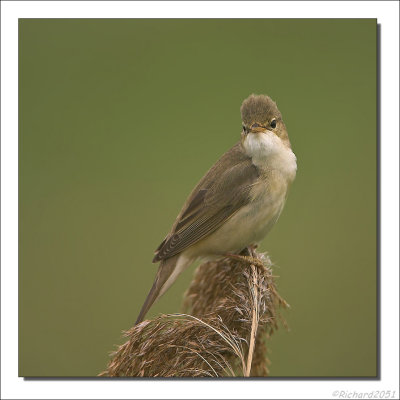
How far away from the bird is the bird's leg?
0.06 meters

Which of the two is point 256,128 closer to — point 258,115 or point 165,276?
point 258,115

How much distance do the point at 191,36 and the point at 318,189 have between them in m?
1.55

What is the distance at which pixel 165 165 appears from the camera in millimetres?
4500

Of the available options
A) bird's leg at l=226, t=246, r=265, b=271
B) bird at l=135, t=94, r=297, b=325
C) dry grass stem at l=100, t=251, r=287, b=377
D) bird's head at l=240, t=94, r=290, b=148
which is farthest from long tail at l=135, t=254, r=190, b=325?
bird's head at l=240, t=94, r=290, b=148

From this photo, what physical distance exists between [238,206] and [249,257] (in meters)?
0.36

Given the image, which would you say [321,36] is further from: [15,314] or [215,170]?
[15,314]

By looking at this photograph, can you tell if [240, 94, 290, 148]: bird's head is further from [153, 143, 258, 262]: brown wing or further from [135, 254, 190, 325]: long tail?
[135, 254, 190, 325]: long tail

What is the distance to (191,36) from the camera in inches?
147

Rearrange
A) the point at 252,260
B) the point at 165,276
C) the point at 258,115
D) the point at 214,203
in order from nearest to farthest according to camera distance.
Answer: the point at 252,260 → the point at 258,115 → the point at 165,276 → the point at 214,203

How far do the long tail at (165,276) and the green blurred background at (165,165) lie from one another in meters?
0.31

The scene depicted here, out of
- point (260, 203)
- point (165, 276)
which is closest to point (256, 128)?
point (260, 203)

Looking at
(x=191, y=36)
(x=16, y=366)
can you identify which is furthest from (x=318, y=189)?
(x=16, y=366)

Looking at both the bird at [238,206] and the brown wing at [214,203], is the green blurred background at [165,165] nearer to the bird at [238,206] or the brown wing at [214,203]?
the bird at [238,206]

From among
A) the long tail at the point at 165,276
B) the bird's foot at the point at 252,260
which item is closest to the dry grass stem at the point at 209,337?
the bird's foot at the point at 252,260
